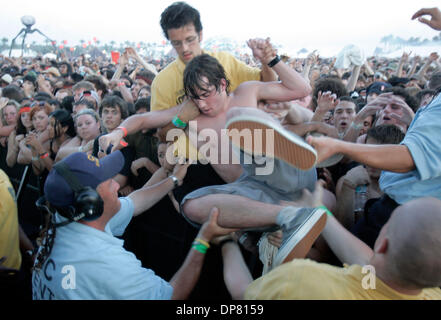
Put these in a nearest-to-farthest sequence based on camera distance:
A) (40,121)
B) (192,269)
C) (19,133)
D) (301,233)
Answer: (301,233), (192,269), (40,121), (19,133)

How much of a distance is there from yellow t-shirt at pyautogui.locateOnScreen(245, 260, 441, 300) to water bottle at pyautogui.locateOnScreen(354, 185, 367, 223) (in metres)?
1.09

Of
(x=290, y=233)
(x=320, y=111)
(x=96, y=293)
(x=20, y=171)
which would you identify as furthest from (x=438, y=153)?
(x=20, y=171)

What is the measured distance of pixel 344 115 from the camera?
3303 mm

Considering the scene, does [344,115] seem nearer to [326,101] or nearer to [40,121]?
[326,101]

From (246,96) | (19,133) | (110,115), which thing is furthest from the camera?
(19,133)

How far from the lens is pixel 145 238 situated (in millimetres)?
3018

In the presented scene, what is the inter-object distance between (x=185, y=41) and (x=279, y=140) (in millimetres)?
1748

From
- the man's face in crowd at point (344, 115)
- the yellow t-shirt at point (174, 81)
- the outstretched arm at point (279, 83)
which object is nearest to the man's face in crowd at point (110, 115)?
the yellow t-shirt at point (174, 81)

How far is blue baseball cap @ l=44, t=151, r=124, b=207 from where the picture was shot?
1.42 metres

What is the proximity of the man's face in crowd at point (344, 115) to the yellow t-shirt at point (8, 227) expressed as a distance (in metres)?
3.09

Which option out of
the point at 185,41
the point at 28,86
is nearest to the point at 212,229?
the point at 185,41

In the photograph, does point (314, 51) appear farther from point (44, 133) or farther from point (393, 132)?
point (44, 133)

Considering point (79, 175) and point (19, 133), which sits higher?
point (79, 175)
